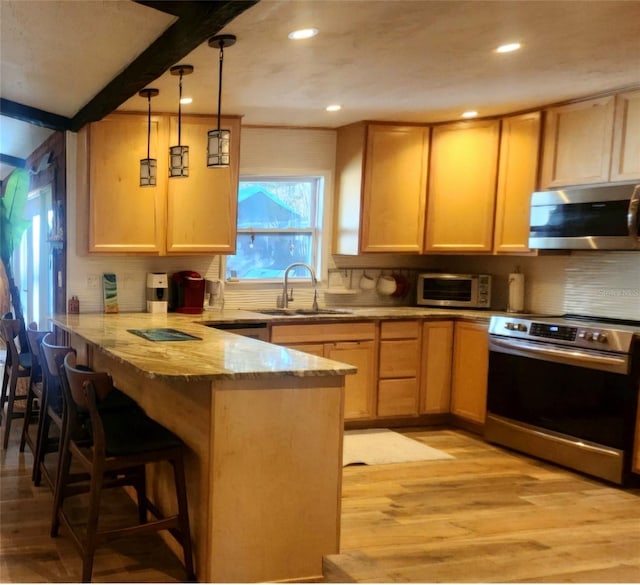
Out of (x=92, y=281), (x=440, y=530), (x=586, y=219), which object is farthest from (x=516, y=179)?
(x=92, y=281)

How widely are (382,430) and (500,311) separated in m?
1.35

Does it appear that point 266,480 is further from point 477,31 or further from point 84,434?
point 477,31

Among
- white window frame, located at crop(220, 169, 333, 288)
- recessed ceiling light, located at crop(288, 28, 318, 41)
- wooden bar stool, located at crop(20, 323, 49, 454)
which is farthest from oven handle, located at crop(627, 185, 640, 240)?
wooden bar stool, located at crop(20, 323, 49, 454)

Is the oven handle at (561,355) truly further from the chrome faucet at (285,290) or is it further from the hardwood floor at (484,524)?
the chrome faucet at (285,290)

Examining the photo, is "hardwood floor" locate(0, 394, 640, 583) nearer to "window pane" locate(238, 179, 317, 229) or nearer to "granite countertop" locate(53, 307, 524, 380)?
"granite countertop" locate(53, 307, 524, 380)

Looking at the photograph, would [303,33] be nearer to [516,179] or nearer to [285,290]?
[516,179]

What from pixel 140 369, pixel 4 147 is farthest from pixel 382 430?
pixel 4 147

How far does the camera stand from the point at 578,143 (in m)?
4.04

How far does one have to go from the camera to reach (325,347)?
4434 millimetres

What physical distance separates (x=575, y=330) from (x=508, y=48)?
1736 millimetres

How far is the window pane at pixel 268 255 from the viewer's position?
5004mm

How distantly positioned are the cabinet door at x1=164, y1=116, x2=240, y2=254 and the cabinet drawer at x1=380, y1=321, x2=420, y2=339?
51.1 inches

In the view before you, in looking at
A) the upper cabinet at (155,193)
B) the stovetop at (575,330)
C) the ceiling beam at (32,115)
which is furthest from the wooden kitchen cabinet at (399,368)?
the ceiling beam at (32,115)

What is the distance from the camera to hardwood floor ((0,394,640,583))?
2486 mm
